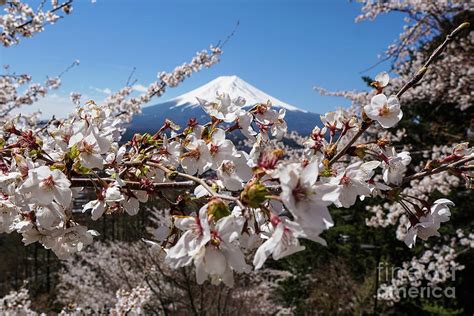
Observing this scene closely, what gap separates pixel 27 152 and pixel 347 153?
0.84 metres

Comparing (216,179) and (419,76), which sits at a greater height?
(419,76)

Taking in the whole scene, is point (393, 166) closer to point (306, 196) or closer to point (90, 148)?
point (306, 196)

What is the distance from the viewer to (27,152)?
3.18 ft

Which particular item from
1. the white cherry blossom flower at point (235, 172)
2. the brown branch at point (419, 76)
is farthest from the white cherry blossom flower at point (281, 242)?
the brown branch at point (419, 76)

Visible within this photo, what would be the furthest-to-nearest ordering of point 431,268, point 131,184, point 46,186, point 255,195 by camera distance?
point 431,268, point 131,184, point 46,186, point 255,195

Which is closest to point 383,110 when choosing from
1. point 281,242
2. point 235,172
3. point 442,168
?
point 442,168

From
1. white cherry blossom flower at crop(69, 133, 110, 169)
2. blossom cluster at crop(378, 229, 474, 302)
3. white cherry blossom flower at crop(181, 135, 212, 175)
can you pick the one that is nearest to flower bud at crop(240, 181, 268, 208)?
white cherry blossom flower at crop(181, 135, 212, 175)

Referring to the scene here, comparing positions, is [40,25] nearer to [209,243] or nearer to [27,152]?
[27,152]

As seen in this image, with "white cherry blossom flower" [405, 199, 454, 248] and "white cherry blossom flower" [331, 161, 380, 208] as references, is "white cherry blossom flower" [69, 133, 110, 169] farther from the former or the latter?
"white cherry blossom flower" [405, 199, 454, 248]

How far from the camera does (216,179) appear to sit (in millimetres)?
921

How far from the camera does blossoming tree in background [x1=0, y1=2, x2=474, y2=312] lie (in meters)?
0.68

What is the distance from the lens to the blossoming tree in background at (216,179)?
679mm

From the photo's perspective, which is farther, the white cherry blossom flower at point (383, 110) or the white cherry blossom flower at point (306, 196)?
the white cherry blossom flower at point (383, 110)

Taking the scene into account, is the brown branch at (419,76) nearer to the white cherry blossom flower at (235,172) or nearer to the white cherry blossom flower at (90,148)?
the white cherry blossom flower at (235,172)
